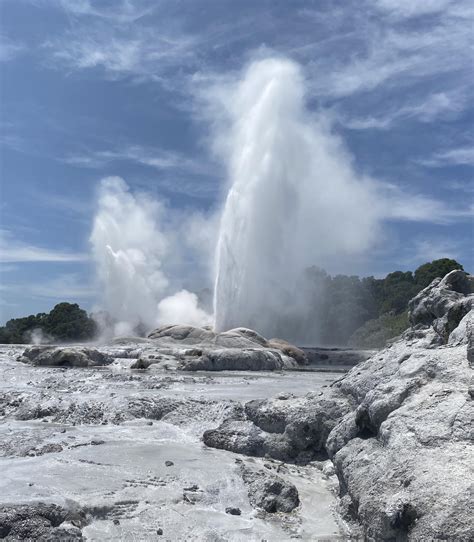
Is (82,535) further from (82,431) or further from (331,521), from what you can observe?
(82,431)

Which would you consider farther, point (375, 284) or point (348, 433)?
point (375, 284)

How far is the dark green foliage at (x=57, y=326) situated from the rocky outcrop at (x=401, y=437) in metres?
75.4

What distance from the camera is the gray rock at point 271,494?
9.74 metres

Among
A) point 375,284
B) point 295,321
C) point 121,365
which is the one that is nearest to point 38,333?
point 295,321

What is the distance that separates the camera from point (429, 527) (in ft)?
20.2

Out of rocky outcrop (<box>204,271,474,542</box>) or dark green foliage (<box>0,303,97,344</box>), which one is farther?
dark green foliage (<box>0,303,97,344</box>)

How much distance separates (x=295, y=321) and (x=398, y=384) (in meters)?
98.1

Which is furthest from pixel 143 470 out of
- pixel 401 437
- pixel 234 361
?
pixel 234 361

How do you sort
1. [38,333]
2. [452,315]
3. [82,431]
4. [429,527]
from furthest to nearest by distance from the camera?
[38,333] < [82,431] < [452,315] < [429,527]

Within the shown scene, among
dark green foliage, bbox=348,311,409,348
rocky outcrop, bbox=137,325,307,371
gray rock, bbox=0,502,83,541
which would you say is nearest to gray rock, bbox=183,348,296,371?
rocky outcrop, bbox=137,325,307,371

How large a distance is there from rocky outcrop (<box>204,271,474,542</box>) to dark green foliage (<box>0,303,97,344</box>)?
75.4 m

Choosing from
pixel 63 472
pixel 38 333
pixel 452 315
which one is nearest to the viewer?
pixel 63 472

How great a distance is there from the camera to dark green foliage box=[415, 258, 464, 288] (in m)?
86.6

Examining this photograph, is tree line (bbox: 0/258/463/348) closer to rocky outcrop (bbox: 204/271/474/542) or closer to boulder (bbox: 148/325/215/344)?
boulder (bbox: 148/325/215/344)
